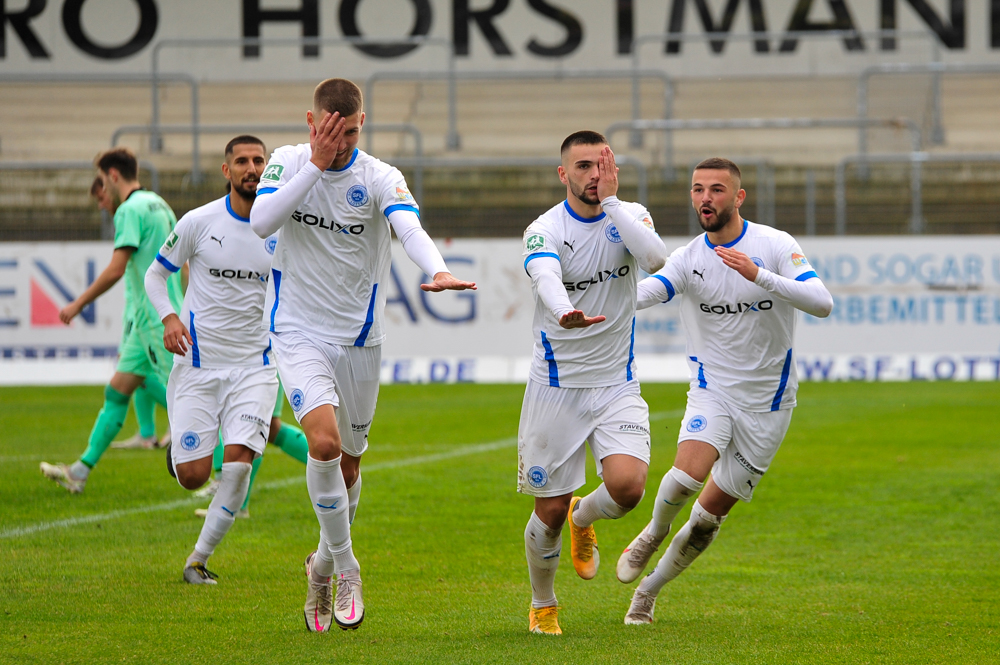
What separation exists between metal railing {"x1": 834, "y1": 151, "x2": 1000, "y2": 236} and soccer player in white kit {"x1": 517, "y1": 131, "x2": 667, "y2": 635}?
13.1m

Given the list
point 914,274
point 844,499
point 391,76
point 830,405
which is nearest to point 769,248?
point 844,499

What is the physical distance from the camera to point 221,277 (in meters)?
6.90

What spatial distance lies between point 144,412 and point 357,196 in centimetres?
605

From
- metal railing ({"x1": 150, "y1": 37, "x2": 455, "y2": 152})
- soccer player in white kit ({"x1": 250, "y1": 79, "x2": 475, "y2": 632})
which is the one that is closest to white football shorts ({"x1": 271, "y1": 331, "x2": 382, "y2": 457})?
soccer player in white kit ({"x1": 250, "y1": 79, "x2": 475, "y2": 632})

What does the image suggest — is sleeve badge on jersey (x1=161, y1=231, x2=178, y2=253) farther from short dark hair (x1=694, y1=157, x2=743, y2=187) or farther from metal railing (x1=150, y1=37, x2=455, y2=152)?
metal railing (x1=150, y1=37, x2=455, y2=152)

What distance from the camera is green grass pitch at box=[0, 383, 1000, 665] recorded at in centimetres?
516

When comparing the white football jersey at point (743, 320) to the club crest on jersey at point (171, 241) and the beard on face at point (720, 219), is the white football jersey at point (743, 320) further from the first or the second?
the club crest on jersey at point (171, 241)

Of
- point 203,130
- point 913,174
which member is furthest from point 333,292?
point 203,130

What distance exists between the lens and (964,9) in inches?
1006

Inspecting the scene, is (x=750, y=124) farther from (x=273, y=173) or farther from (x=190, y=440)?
(x=273, y=173)

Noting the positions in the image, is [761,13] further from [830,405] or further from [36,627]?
[36,627]

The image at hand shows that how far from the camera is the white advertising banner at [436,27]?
25297 millimetres

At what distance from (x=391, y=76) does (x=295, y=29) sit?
580 cm

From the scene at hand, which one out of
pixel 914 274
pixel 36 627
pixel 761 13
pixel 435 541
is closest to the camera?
pixel 36 627
